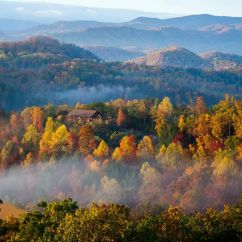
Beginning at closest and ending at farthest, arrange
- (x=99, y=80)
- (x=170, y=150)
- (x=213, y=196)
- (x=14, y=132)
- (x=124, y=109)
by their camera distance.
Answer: (x=213, y=196) → (x=170, y=150) → (x=14, y=132) → (x=124, y=109) → (x=99, y=80)

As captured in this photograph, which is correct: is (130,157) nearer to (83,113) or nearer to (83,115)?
(83,115)

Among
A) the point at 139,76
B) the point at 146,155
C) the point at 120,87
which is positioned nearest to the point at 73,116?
the point at 146,155

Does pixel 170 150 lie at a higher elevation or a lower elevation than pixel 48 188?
higher

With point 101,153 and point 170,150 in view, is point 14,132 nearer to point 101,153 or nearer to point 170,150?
point 101,153

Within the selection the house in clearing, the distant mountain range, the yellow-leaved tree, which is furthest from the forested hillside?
the distant mountain range

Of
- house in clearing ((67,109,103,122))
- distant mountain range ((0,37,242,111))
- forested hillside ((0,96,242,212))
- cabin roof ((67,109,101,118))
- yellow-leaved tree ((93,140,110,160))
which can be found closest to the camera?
forested hillside ((0,96,242,212))

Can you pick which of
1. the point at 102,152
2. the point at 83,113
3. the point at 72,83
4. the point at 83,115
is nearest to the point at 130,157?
the point at 102,152

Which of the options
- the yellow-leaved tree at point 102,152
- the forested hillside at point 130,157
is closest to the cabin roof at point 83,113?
the forested hillside at point 130,157

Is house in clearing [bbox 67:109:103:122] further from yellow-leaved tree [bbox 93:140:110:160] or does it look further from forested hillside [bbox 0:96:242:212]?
yellow-leaved tree [bbox 93:140:110:160]

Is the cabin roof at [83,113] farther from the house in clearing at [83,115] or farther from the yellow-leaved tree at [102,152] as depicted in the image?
the yellow-leaved tree at [102,152]
